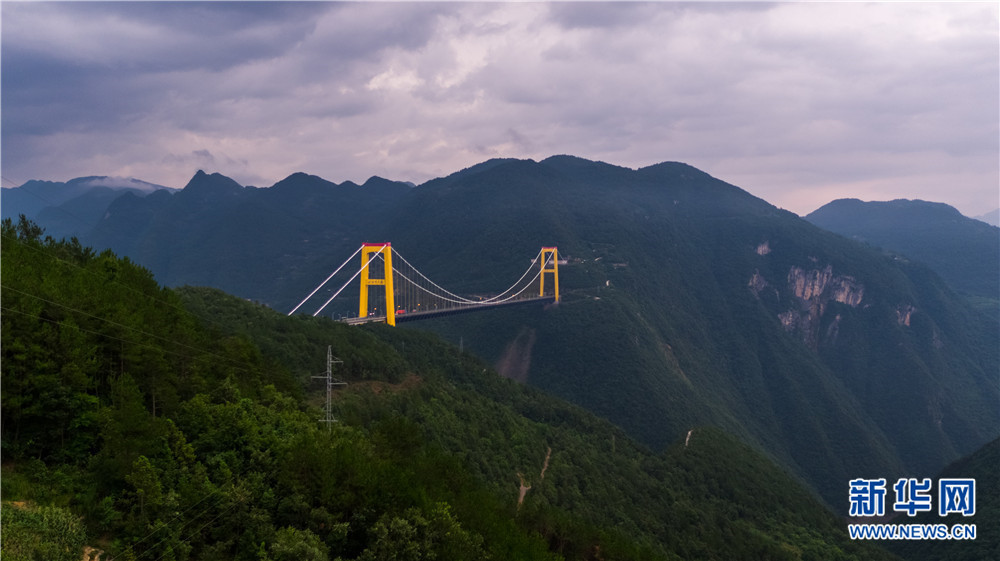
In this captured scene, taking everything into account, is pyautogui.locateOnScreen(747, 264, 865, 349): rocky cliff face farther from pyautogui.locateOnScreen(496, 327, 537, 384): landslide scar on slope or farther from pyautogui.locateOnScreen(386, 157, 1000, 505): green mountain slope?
pyautogui.locateOnScreen(496, 327, 537, 384): landslide scar on slope

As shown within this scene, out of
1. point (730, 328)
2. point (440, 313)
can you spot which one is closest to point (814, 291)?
point (730, 328)

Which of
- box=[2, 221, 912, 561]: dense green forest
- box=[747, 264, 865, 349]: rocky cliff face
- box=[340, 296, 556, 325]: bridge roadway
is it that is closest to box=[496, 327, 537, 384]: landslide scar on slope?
box=[340, 296, 556, 325]: bridge roadway

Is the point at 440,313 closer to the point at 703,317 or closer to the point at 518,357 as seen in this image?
the point at 518,357

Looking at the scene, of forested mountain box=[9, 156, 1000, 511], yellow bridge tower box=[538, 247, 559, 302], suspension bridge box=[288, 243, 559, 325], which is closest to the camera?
suspension bridge box=[288, 243, 559, 325]

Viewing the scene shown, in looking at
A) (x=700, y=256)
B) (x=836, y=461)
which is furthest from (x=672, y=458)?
(x=700, y=256)

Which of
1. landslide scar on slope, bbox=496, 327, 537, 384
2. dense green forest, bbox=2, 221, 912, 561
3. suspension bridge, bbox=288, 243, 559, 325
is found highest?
suspension bridge, bbox=288, 243, 559, 325

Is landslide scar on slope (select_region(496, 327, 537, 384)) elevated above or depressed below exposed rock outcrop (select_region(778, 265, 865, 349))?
below

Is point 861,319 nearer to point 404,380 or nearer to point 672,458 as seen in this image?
point 672,458

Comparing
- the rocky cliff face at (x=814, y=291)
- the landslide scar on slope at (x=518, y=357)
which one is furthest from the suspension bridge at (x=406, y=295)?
the rocky cliff face at (x=814, y=291)
